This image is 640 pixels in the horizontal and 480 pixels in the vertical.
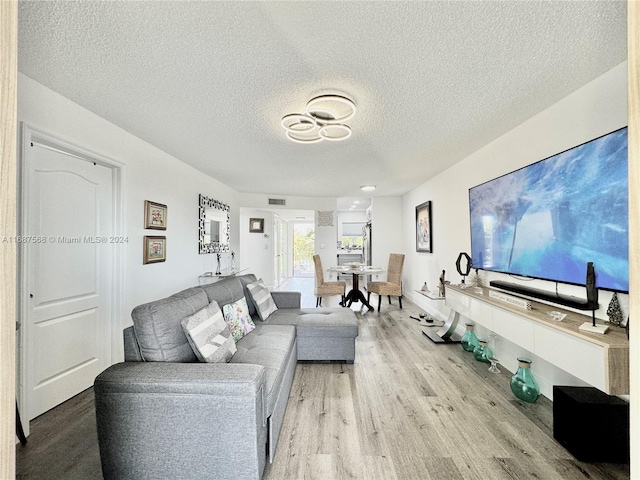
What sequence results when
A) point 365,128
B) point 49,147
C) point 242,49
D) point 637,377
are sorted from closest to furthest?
point 637,377 → point 242,49 → point 49,147 → point 365,128

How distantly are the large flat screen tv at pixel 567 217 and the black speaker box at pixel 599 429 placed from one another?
69cm

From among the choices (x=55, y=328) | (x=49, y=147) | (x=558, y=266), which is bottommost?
(x=55, y=328)

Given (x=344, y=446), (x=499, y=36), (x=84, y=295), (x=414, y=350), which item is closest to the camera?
(x=499, y=36)

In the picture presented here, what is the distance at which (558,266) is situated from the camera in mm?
2012

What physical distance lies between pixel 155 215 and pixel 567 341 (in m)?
3.83

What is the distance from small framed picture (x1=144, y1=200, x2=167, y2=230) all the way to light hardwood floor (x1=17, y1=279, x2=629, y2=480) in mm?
1733

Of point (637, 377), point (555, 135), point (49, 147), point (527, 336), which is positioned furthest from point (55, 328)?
point (555, 135)

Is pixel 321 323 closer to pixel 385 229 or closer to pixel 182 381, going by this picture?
pixel 182 381

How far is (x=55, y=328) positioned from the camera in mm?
2195

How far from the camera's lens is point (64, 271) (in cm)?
226

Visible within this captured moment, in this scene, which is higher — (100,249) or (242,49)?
(242,49)

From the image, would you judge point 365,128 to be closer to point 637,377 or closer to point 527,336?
point 527,336

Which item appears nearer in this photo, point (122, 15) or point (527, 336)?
point (122, 15)

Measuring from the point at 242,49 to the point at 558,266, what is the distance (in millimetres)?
2607
